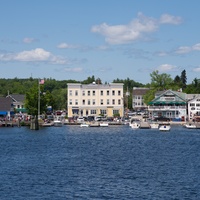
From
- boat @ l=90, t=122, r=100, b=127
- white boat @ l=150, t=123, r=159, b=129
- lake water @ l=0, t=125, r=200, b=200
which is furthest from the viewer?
boat @ l=90, t=122, r=100, b=127

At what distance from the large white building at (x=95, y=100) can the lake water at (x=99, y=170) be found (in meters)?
61.5

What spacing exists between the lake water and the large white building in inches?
2423

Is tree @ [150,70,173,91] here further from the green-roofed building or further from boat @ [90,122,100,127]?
boat @ [90,122,100,127]

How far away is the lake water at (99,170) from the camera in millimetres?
42312

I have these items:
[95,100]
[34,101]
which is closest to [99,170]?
[34,101]

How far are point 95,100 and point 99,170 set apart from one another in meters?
96.3

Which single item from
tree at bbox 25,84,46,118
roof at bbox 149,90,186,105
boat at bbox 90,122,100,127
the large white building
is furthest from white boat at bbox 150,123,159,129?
tree at bbox 25,84,46,118

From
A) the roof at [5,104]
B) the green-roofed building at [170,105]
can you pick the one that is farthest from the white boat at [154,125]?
the roof at [5,104]

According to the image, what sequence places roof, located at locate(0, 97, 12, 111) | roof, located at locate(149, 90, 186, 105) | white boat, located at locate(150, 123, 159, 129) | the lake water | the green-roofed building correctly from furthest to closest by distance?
roof, located at locate(0, 97, 12, 111), roof, located at locate(149, 90, 186, 105), the green-roofed building, white boat, located at locate(150, 123, 159, 129), the lake water

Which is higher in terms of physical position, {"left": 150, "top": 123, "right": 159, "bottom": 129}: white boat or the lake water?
{"left": 150, "top": 123, "right": 159, "bottom": 129}: white boat

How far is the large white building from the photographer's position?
14925 centimetres

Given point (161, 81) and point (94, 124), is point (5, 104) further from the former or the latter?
point (161, 81)

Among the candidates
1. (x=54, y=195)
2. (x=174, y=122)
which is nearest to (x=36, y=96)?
(x=174, y=122)

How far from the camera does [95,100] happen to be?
149500mm
